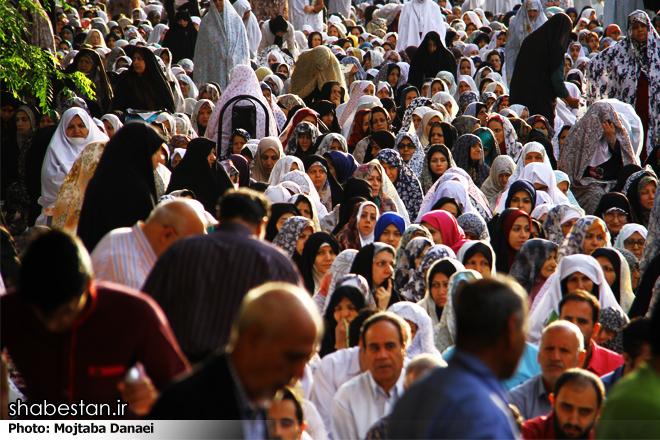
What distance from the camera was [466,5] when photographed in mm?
20984

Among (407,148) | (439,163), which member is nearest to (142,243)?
(439,163)

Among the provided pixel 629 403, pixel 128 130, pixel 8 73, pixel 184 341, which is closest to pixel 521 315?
pixel 629 403

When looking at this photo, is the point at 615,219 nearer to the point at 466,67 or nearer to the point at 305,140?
the point at 305,140

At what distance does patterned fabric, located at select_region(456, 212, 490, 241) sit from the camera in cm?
673

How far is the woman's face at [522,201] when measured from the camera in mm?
7405

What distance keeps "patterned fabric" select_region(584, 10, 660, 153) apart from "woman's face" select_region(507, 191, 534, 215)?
12.1ft

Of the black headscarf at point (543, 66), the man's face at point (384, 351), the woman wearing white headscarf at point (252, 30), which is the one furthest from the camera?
the woman wearing white headscarf at point (252, 30)

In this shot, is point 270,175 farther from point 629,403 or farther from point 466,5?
point 466,5

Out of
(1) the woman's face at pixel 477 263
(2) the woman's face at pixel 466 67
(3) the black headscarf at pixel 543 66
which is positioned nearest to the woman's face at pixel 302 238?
(1) the woman's face at pixel 477 263

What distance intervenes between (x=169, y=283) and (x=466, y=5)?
19.2m

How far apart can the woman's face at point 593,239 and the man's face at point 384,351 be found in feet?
9.05

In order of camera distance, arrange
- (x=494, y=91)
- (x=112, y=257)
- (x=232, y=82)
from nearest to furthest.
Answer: (x=112, y=257)
(x=232, y=82)
(x=494, y=91)

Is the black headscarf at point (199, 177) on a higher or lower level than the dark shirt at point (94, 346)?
lower

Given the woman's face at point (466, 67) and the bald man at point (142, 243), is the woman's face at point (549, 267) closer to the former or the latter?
the bald man at point (142, 243)
